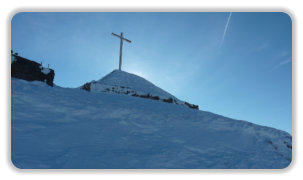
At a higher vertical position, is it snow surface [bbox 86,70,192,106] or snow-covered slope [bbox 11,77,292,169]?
snow surface [bbox 86,70,192,106]

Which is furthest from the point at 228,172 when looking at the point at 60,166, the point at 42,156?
the point at 42,156

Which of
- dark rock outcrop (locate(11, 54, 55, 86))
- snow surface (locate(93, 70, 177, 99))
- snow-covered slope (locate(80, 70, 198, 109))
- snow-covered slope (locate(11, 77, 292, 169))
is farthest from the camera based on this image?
snow surface (locate(93, 70, 177, 99))

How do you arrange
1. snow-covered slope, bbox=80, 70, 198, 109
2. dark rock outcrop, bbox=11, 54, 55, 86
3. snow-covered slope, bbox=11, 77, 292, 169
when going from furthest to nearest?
snow-covered slope, bbox=80, 70, 198, 109 → dark rock outcrop, bbox=11, 54, 55, 86 → snow-covered slope, bbox=11, 77, 292, 169

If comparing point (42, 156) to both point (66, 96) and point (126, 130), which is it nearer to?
point (126, 130)

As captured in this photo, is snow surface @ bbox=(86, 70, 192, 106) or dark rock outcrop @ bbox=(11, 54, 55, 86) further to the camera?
snow surface @ bbox=(86, 70, 192, 106)

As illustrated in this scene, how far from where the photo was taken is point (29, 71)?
530 centimetres

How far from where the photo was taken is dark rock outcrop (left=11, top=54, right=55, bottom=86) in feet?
16.5

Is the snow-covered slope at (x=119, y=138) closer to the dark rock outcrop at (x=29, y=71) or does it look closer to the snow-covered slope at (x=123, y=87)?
the dark rock outcrop at (x=29, y=71)

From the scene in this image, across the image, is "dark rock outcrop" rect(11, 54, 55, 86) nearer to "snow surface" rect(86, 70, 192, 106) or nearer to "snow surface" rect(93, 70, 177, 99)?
"snow surface" rect(86, 70, 192, 106)

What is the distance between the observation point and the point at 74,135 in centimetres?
327

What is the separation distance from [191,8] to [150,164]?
3078mm

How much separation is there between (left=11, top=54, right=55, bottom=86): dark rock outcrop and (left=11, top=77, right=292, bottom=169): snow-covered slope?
28cm

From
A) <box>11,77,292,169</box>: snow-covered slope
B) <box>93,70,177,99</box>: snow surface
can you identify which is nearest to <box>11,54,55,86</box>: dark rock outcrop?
<box>11,77,292,169</box>: snow-covered slope

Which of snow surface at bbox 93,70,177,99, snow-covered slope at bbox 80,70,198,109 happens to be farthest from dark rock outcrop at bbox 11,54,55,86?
A: snow surface at bbox 93,70,177,99
